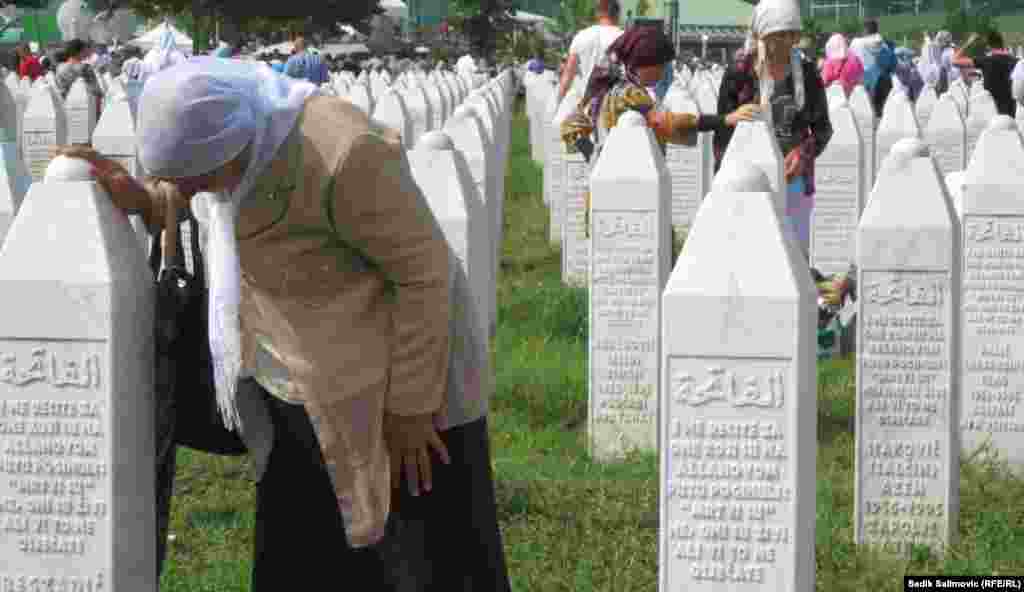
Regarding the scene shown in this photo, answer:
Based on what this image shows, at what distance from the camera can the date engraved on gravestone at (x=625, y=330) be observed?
8.99 metres

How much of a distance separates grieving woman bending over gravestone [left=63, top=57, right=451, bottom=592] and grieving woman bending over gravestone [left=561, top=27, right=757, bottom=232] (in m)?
4.91

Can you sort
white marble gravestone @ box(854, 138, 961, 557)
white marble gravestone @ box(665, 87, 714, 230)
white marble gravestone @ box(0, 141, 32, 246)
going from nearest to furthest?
white marble gravestone @ box(854, 138, 961, 557), white marble gravestone @ box(0, 141, 32, 246), white marble gravestone @ box(665, 87, 714, 230)

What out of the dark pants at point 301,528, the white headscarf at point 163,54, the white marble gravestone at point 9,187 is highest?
the white marble gravestone at point 9,187

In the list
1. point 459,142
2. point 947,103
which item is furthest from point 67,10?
point 459,142

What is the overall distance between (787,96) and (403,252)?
5.65 meters

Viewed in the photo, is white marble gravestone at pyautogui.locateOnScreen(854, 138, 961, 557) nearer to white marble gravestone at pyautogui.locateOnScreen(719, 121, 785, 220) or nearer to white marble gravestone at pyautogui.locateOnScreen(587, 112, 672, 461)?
white marble gravestone at pyautogui.locateOnScreen(587, 112, 672, 461)

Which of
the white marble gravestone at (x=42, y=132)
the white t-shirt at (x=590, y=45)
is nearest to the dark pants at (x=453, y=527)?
the white t-shirt at (x=590, y=45)

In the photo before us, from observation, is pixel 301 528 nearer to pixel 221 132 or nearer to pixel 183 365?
pixel 183 365

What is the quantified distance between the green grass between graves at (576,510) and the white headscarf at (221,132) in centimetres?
213

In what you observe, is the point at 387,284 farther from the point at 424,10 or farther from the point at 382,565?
the point at 424,10

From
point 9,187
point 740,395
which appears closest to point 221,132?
point 740,395

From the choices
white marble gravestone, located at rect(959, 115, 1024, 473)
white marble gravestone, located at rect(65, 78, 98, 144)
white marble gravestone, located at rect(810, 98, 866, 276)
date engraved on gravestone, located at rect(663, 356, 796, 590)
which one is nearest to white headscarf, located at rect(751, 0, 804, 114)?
white marble gravestone, located at rect(959, 115, 1024, 473)

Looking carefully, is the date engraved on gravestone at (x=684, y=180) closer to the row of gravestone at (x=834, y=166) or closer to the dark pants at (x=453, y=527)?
the row of gravestone at (x=834, y=166)

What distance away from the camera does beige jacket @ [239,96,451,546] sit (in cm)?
489
